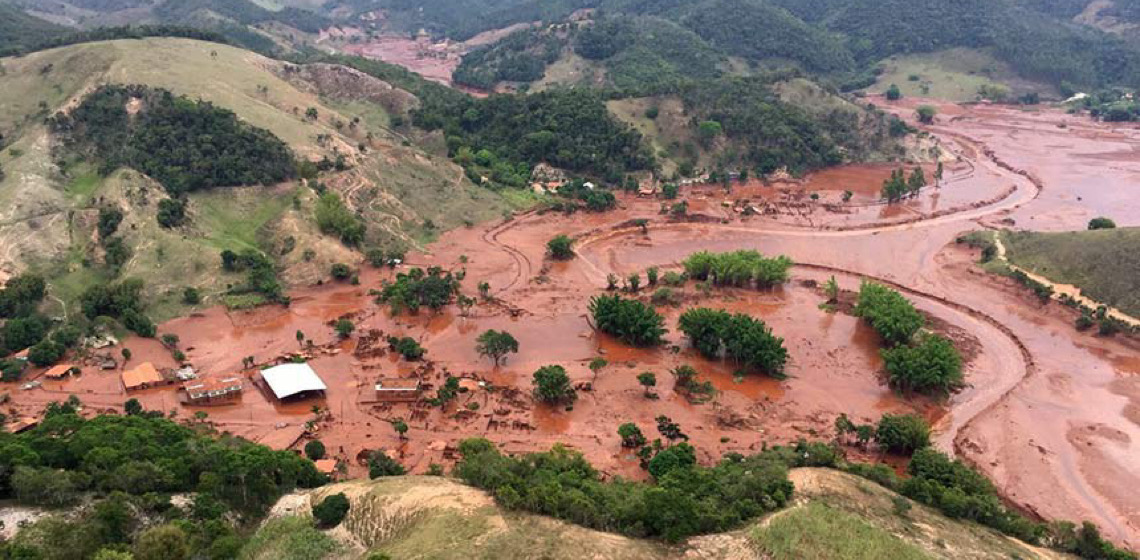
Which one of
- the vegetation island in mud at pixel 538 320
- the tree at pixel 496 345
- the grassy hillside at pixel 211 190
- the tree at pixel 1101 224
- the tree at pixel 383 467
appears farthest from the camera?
the tree at pixel 1101 224

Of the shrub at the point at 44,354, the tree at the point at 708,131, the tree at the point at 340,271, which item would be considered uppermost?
the tree at the point at 708,131

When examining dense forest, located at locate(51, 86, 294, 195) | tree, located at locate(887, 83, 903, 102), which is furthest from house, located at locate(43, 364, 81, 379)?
tree, located at locate(887, 83, 903, 102)

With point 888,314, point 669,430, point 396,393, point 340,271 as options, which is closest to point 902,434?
point 669,430

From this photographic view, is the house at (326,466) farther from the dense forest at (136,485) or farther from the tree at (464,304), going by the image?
the tree at (464,304)

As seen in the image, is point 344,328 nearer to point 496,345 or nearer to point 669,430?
point 496,345

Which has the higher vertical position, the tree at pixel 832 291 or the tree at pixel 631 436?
the tree at pixel 832 291

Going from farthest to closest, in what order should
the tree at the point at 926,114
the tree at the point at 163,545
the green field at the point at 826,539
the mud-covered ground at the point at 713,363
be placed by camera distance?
the tree at the point at 926,114
the mud-covered ground at the point at 713,363
the green field at the point at 826,539
the tree at the point at 163,545

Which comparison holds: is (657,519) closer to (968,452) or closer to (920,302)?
(968,452)

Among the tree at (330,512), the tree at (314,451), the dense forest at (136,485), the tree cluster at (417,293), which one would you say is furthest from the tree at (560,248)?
the tree at (330,512)
